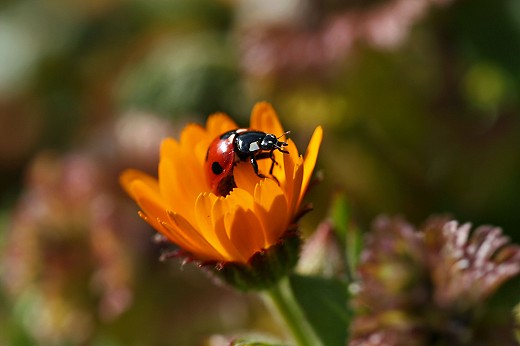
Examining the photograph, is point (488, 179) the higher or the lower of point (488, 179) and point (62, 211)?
the lower

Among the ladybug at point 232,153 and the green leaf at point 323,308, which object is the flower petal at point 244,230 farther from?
the green leaf at point 323,308

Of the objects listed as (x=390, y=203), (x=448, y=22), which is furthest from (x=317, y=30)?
(x=390, y=203)

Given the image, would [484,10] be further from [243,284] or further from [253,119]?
[243,284]

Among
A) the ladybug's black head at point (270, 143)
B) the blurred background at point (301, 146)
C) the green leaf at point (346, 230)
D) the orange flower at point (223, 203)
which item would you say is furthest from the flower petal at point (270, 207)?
the blurred background at point (301, 146)

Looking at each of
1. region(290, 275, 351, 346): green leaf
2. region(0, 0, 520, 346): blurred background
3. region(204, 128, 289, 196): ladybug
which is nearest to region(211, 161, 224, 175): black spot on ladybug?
region(204, 128, 289, 196): ladybug

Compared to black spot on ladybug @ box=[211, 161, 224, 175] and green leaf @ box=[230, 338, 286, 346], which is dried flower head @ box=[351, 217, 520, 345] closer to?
green leaf @ box=[230, 338, 286, 346]

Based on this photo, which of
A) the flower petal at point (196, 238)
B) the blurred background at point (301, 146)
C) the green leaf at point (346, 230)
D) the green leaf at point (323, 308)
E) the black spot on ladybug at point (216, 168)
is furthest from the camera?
the blurred background at point (301, 146)
